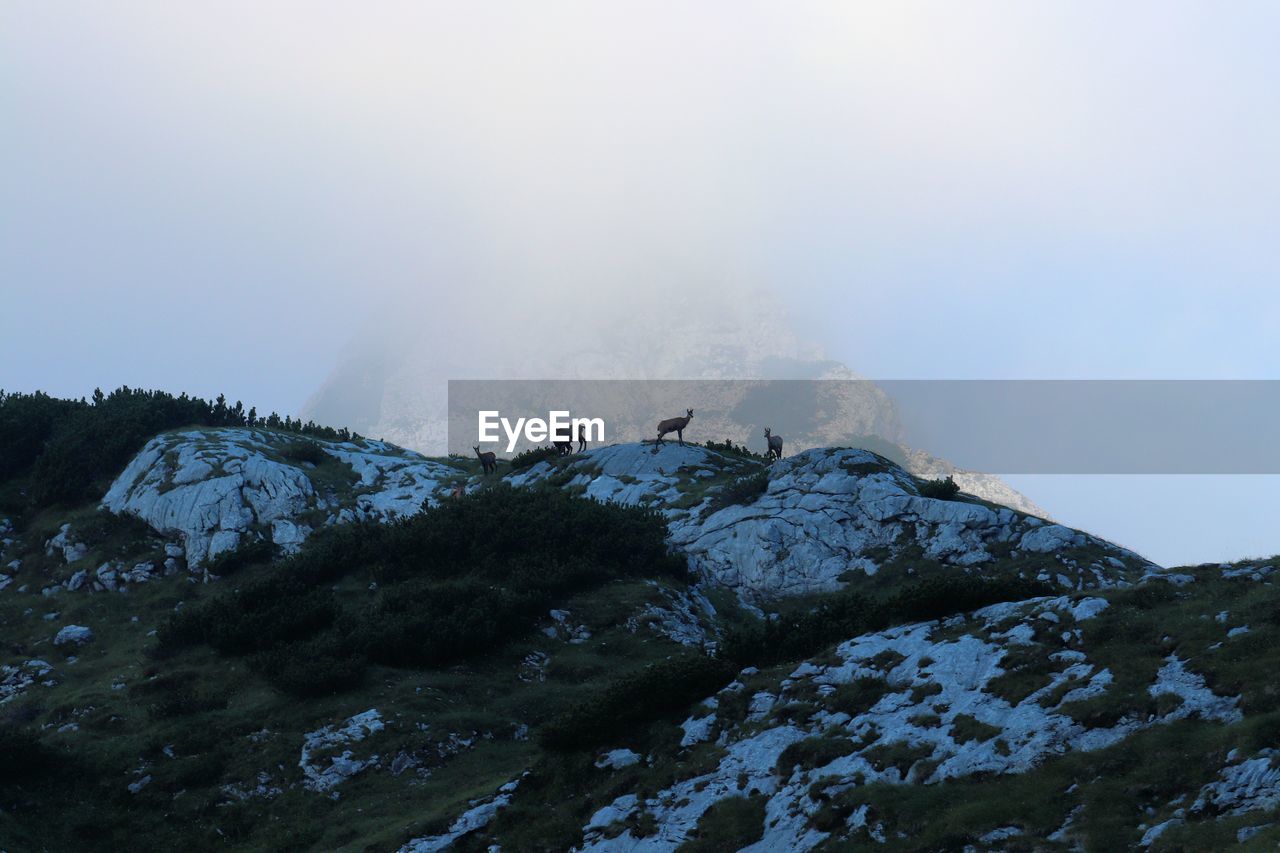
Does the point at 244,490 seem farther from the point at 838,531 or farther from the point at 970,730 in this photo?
the point at 970,730

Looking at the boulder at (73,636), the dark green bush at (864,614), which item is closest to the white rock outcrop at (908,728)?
the dark green bush at (864,614)

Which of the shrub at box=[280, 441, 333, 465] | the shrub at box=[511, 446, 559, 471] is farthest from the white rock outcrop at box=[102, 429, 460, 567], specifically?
the shrub at box=[511, 446, 559, 471]

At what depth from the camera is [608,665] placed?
27.2 meters

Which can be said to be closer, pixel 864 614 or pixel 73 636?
pixel 864 614

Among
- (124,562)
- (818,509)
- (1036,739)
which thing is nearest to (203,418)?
(124,562)

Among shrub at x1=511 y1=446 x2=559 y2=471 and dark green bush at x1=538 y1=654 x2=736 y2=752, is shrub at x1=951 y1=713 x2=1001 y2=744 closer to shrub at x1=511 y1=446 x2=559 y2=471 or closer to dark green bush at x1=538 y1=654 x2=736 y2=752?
dark green bush at x1=538 y1=654 x2=736 y2=752

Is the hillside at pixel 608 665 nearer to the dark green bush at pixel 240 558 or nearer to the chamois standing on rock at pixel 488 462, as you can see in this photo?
the dark green bush at pixel 240 558

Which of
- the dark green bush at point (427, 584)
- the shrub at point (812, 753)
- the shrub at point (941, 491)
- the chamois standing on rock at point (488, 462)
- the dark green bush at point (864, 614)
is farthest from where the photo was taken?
the chamois standing on rock at point (488, 462)

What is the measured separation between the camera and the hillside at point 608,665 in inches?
553

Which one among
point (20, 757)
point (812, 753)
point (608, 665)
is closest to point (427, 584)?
point (608, 665)

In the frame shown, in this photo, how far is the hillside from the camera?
46.1ft

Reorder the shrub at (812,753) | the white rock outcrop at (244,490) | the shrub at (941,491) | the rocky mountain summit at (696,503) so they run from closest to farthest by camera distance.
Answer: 1. the shrub at (812,753)
2. the rocky mountain summit at (696,503)
3. the shrub at (941,491)
4. the white rock outcrop at (244,490)

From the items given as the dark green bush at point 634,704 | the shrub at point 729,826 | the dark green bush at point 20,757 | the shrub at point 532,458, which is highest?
the shrub at point 532,458

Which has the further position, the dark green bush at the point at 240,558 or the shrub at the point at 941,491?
the dark green bush at the point at 240,558
